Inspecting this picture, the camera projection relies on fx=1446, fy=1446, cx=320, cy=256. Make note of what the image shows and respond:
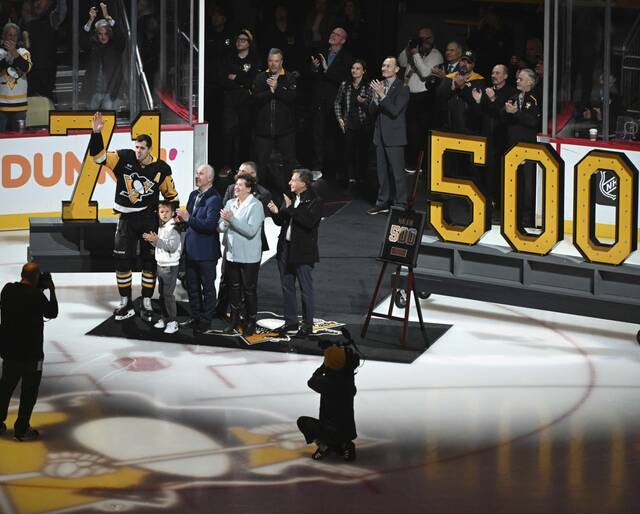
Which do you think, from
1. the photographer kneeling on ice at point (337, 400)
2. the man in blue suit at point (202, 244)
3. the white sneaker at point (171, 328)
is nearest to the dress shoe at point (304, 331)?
the man in blue suit at point (202, 244)

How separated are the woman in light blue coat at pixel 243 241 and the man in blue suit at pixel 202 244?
143mm

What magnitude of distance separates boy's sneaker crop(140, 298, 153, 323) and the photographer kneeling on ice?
14.0 ft

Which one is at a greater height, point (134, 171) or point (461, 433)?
point (134, 171)

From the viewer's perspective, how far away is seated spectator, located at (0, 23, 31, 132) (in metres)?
20.2

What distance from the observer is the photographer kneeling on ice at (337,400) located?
11.8m

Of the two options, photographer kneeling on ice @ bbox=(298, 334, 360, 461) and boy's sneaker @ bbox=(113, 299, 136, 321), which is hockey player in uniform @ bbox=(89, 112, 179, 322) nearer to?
boy's sneaker @ bbox=(113, 299, 136, 321)


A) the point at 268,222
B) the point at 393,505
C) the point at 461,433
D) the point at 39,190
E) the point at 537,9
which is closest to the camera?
the point at 393,505

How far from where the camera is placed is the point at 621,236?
15312mm

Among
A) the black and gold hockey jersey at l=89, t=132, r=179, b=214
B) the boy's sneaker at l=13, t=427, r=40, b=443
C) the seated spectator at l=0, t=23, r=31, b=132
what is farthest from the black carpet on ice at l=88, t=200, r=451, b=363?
the seated spectator at l=0, t=23, r=31, b=132

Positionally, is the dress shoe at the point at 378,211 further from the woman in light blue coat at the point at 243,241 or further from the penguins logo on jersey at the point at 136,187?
the woman in light blue coat at the point at 243,241

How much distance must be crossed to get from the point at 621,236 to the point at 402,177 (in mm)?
6432

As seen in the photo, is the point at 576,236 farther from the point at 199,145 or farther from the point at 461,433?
the point at 199,145

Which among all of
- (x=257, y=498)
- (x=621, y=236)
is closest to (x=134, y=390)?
(x=257, y=498)

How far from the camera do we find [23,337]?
1195cm
